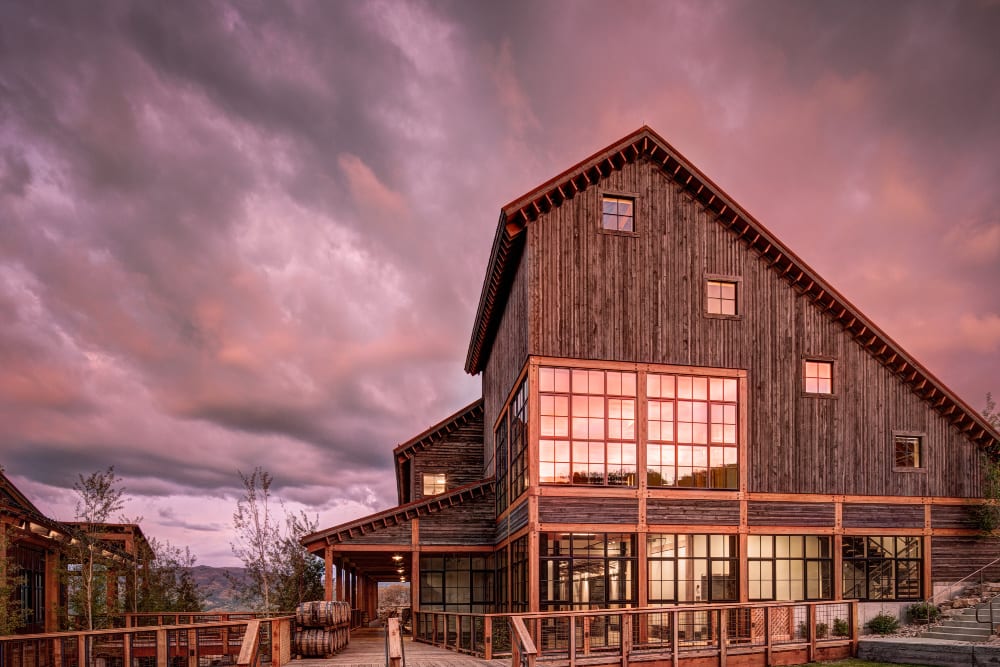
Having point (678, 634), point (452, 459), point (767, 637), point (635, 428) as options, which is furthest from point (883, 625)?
point (452, 459)

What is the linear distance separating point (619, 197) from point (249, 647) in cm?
1478

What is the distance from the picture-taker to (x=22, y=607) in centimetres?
2222

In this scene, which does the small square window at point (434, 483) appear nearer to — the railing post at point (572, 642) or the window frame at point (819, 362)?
the window frame at point (819, 362)

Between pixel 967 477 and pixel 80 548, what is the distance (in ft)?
94.7

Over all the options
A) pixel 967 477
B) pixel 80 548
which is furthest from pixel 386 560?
pixel 967 477

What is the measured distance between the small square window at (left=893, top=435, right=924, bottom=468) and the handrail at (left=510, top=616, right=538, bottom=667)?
50.8 feet

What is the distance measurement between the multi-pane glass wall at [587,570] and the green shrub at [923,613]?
8731 mm

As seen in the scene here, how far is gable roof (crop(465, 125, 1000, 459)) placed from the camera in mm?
19734

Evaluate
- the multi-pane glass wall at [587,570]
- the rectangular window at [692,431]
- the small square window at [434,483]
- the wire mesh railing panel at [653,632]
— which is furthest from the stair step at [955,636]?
the small square window at [434,483]

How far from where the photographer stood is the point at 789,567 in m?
20.5

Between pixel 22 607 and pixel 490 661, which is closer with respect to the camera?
pixel 490 661

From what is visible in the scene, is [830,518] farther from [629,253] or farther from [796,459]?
[629,253]

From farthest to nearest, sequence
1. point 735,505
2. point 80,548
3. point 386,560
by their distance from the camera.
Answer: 1. point 386,560
2. point 80,548
3. point 735,505

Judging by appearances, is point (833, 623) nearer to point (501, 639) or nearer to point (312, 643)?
point (501, 639)
